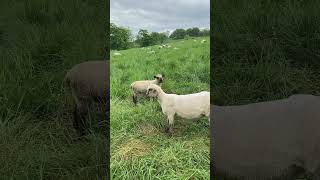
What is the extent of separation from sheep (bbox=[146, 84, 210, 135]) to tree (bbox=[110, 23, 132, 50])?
0.65 feet

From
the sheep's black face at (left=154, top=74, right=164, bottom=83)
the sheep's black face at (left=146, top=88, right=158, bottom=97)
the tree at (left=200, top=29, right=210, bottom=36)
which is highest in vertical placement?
the tree at (left=200, top=29, right=210, bottom=36)

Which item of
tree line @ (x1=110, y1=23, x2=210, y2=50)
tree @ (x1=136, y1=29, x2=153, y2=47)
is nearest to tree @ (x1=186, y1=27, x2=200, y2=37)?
tree line @ (x1=110, y1=23, x2=210, y2=50)

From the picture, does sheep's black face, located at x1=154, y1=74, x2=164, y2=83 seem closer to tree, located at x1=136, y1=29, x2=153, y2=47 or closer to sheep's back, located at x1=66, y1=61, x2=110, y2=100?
tree, located at x1=136, y1=29, x2=153, y2=47

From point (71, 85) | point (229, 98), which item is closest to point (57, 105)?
point (71, 85)

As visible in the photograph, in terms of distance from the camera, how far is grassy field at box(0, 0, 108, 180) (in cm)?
229

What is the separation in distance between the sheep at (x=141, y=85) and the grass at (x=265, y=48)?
74 centimetres

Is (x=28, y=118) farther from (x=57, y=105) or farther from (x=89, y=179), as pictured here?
(x=89, y=179)

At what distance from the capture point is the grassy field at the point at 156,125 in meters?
1.87

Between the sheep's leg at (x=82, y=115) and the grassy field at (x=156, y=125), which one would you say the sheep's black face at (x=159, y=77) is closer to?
the grassy field at (x=156, y=125)

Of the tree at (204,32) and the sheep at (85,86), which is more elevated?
the tree at (204,32)

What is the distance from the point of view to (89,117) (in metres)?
2.48

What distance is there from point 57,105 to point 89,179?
0.55 metres

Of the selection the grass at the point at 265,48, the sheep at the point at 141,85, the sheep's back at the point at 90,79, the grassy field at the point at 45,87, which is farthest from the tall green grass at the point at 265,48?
the sheep at the point at 141,85

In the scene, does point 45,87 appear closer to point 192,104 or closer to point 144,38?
point 144,38
